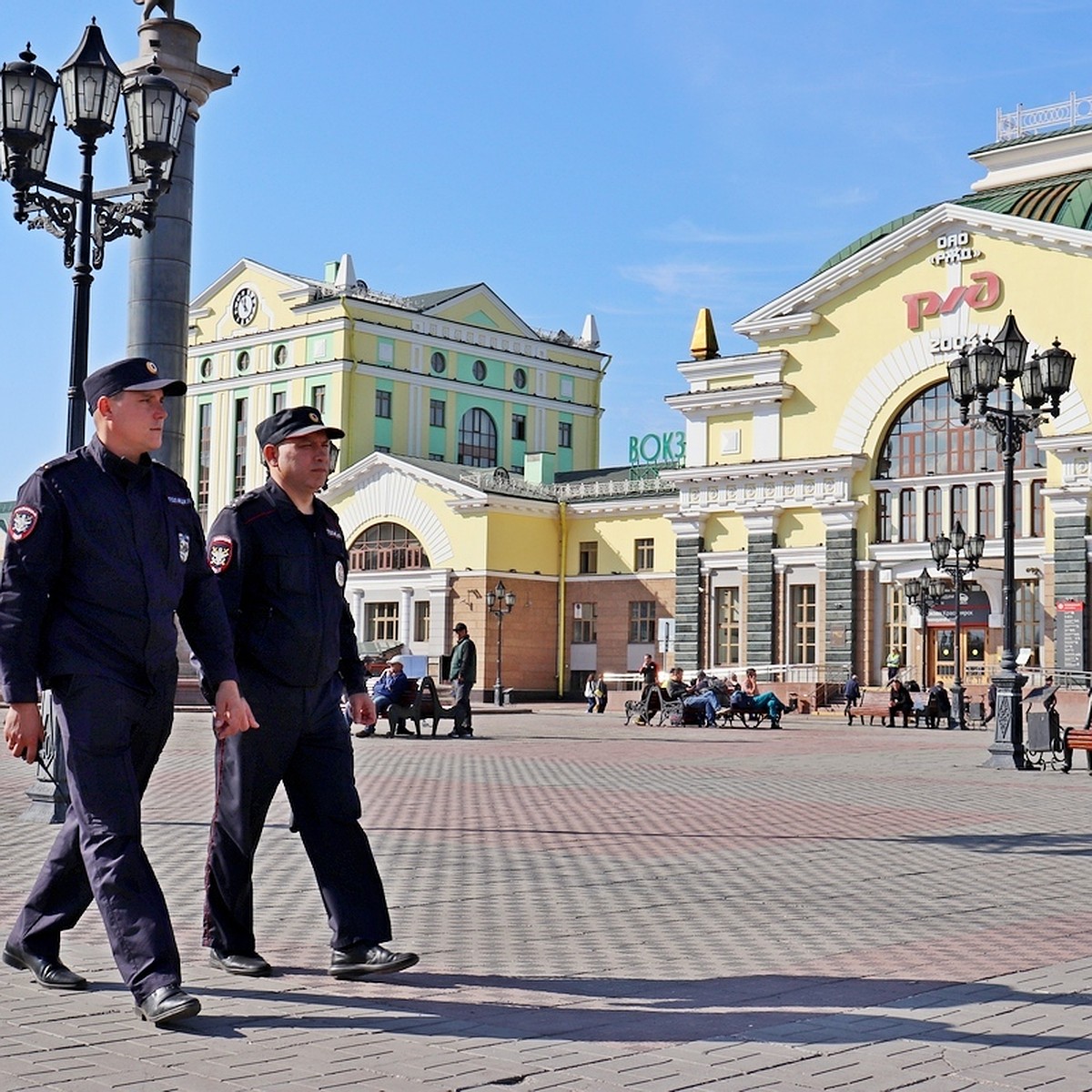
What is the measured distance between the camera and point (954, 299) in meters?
46.7

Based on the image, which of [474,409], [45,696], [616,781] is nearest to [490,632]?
[474,409]

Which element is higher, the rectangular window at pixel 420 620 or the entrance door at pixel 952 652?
the rectangular window at pixel 420 620

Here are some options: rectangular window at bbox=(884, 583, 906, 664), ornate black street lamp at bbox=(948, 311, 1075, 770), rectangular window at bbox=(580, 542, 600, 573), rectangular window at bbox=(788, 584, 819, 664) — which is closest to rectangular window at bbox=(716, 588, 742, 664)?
rectangular window at bbox=(788, 584, 819, 664)

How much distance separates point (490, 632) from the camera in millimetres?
54281

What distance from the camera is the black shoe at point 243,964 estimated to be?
18.5ft

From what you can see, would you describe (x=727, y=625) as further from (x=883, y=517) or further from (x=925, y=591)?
(x=925, y=591)

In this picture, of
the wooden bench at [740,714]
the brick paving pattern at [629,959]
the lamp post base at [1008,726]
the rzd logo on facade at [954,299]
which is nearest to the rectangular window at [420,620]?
the rzd logo on facade at [954,299]

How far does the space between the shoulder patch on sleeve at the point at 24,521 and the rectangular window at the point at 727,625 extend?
151 ft

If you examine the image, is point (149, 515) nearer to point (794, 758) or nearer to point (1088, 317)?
point (794, 758)

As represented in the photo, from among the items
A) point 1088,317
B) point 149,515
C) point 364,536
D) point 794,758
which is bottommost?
point 794,758

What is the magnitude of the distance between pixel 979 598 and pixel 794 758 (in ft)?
83.6

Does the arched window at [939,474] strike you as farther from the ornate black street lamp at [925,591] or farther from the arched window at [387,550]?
the arched window at [387,550]

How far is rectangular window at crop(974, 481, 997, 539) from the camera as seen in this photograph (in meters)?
45.1

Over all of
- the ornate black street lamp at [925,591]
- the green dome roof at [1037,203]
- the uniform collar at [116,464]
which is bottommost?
the uniform collar at [116,464]
